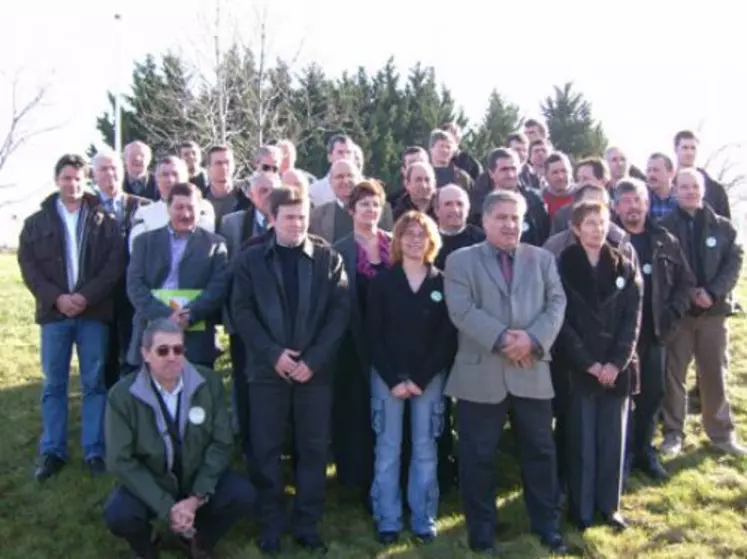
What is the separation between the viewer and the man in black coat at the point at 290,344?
5.38m

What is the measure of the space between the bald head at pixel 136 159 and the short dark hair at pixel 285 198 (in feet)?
9.25

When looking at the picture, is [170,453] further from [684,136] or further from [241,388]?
[684,136]

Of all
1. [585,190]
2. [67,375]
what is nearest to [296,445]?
[67,375]

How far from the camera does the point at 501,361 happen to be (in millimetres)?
5344

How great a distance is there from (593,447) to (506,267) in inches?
57.4

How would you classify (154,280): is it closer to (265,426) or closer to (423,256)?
(265,426)

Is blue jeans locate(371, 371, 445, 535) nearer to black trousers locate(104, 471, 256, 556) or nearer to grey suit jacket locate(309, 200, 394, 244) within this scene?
black trousers locate(104, 471, 256, 556)

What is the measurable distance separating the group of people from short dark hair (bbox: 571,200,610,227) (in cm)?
1

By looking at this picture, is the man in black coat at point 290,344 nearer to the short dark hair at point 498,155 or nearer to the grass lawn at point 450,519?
the grass lawn at point 450,519

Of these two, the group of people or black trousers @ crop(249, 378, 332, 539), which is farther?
black trousers @ crop(249, 378, 332, 539)

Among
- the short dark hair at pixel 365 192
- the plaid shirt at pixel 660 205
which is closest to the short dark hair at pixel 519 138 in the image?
the plaid shirt at pixel 660 205

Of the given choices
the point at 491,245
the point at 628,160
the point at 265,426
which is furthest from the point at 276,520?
the point at 628,160

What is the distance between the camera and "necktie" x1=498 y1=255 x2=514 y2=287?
214 inches

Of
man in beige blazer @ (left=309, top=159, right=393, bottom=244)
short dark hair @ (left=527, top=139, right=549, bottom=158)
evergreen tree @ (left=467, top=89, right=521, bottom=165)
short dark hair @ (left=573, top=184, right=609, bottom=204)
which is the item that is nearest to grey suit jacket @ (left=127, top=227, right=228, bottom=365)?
man in beige blazer @ (left=309, top=159, right=393, bottom=244)
